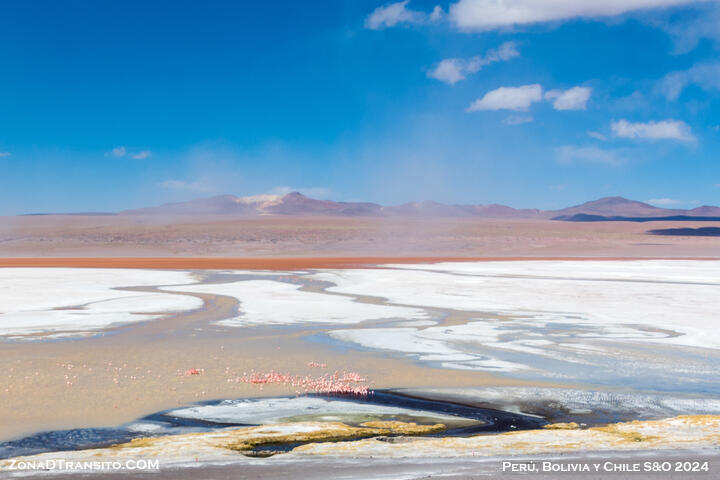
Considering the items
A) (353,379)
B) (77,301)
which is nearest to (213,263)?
(77,301)

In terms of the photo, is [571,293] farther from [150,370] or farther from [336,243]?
[336,243]

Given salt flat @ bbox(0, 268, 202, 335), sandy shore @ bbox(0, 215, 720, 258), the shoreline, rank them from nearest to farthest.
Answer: salt flat @ bbox(0, 268, 202, 335) → the shoreline → sandy shore @ bbox(0, 215, 720, 258)

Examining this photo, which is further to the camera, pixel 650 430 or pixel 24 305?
pixel 24 305

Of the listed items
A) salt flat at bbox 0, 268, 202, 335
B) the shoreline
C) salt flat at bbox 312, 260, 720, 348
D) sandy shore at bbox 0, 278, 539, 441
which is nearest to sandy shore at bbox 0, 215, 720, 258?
the shoreline

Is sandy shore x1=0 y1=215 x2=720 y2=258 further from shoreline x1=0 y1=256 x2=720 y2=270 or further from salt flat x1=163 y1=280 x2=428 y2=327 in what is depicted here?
salt flat x1=163 y1=280 x2=428 y2=327

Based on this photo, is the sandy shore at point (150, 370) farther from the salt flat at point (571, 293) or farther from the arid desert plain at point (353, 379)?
the salt flat at point (571, 293)

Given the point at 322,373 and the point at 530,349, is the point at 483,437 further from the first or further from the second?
the point at 530,349

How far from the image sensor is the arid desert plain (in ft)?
24.2

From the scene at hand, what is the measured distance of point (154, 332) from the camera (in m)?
16.5

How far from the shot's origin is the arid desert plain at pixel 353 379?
7383mm

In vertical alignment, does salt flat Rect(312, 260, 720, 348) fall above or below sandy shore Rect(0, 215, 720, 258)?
below

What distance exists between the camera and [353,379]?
11.5 m

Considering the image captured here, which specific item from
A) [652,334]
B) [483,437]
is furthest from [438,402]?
[652,334]

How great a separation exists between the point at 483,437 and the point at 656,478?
86.5 inches
